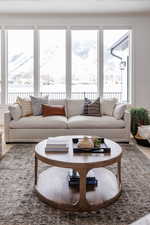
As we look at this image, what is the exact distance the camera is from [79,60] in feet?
20.8

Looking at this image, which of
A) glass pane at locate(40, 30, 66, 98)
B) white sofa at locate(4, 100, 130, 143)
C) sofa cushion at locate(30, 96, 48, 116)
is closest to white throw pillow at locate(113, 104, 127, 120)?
white sofa at locate(4, 100, 130, 143)

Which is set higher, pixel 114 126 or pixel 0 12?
pixel 0 12

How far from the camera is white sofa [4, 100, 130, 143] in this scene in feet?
14.5

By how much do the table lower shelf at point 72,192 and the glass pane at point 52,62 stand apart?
3.85 metres

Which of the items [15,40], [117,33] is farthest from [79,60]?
[15,40]

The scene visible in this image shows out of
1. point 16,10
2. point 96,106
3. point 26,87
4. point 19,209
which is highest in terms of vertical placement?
point 16,10

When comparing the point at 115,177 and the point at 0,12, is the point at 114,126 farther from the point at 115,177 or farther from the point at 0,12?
Answer: the point at 0,12

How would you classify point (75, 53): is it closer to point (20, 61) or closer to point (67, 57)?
point (67, 57)

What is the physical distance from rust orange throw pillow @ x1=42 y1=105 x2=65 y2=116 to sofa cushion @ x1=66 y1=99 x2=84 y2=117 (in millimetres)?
140

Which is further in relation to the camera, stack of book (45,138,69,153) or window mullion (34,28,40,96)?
window mullion (34,28,40,96)

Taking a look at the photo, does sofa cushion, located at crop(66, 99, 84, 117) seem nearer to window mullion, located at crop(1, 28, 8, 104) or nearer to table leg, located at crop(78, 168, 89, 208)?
window mullion, located at crop(1, 28, 8, 104)

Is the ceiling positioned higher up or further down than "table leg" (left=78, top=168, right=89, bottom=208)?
higher up

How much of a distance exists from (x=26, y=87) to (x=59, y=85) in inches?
34.9

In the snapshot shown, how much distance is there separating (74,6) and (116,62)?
181cm
